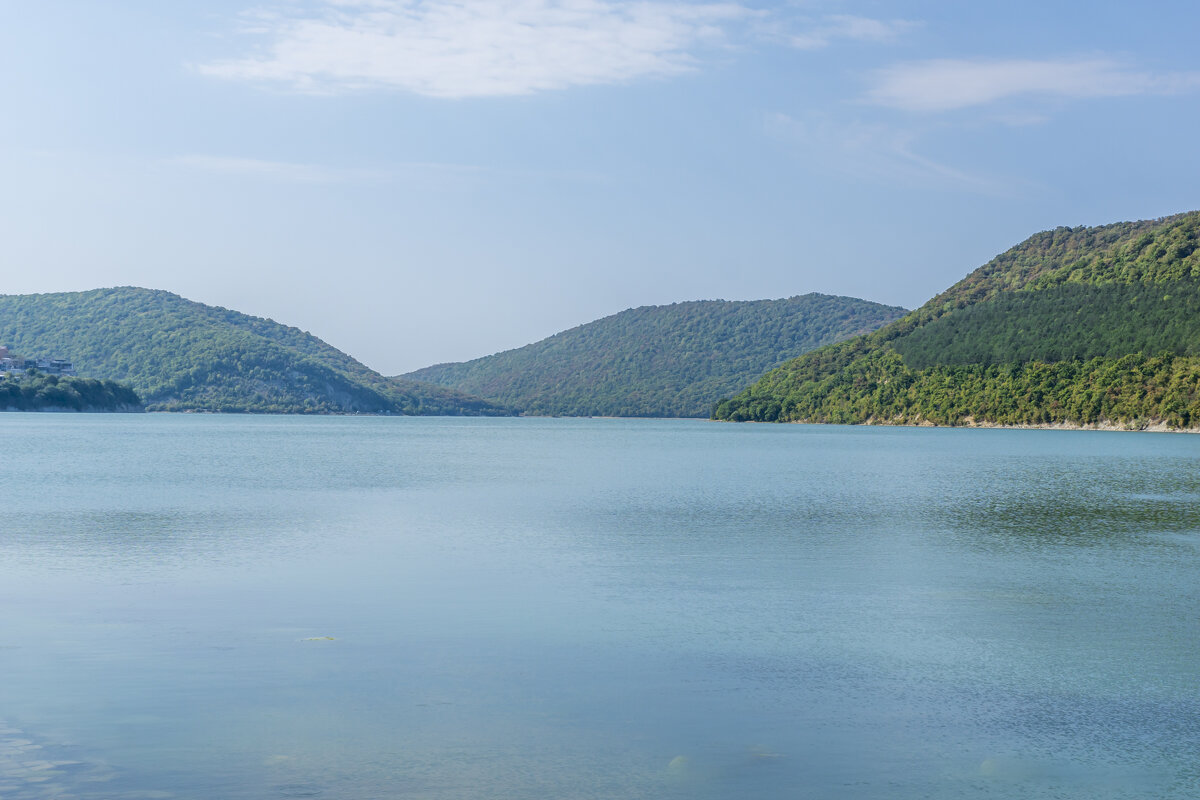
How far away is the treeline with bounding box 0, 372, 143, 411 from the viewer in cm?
16412

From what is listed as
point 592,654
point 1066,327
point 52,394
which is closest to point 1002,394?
point 1066,327

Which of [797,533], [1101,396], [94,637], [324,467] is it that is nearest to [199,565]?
[94,637]

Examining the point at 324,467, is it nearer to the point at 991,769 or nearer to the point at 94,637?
the point at 94,637

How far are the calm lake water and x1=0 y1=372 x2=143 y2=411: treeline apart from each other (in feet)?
492

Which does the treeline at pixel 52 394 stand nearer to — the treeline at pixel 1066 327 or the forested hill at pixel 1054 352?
the forested hill at pixel 1054 352

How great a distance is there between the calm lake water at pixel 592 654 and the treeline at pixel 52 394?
5908 inches

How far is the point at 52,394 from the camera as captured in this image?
16488 centimetres

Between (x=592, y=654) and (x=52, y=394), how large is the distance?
171980mm

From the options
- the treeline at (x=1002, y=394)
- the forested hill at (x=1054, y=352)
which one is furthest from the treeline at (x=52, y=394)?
the treeline at (x=1002, y=394)

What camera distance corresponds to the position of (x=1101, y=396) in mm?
141000

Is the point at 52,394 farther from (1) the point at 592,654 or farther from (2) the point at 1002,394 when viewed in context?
(1) the point at 592,654

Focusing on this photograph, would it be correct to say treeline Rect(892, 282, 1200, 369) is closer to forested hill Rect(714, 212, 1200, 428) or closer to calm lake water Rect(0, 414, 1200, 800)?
forested hill Rect(714, 212, 1200, 428)

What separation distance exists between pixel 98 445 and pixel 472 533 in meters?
52.0

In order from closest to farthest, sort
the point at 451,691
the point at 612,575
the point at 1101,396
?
the point at 451,691, the point at 612,575, the point at 1101,396
